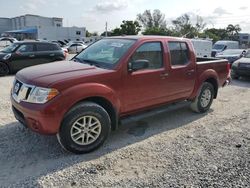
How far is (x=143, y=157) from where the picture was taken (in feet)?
14.1

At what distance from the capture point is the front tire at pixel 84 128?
4.11 metres

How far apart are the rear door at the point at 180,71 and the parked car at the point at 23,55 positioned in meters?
8.59

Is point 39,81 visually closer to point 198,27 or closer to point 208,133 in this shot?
point 208,133

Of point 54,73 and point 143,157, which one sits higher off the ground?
point 54,73

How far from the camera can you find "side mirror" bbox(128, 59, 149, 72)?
15.2ft

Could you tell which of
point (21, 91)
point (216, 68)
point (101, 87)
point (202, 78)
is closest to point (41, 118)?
point (21, 91)

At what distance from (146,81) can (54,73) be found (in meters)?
1.59

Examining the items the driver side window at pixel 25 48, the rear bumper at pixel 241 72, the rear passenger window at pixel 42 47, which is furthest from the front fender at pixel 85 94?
the rear passenger window at pixel 42 47

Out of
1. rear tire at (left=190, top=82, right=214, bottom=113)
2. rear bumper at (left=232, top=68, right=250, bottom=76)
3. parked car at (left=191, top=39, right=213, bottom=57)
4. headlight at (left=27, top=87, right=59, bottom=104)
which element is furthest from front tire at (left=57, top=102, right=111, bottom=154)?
parked car at (left=191, top=39, right=213, bottom=57)

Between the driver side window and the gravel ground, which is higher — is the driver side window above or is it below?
above

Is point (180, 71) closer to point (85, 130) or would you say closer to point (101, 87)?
point (101, 87)

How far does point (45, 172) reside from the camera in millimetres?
3803

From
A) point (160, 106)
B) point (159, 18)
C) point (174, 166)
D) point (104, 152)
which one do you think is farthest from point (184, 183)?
point (159, 18)

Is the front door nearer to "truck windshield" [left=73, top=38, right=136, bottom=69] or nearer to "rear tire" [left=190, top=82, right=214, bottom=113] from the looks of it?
"truck windshield" [left=73, top=38, right=136, bottom=69]
